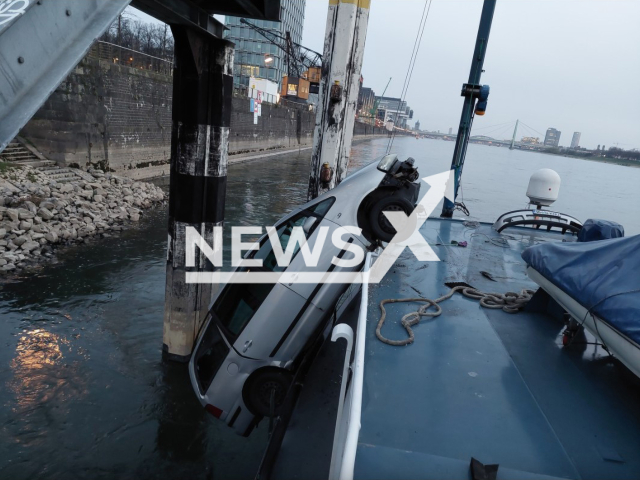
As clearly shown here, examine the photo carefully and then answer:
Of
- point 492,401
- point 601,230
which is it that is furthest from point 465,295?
point 601,230

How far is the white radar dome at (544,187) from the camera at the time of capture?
922cm

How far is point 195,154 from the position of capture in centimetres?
502

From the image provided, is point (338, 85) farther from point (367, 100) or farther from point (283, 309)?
point (367, 100)

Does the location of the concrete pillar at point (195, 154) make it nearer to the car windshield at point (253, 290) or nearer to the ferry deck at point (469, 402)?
the car windshield at point (253, 290)

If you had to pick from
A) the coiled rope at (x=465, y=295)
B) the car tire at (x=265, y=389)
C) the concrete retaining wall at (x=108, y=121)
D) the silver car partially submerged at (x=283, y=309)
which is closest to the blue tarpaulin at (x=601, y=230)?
the coiled rope at (x=465, y=295)

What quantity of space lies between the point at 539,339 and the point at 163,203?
47.8 ft

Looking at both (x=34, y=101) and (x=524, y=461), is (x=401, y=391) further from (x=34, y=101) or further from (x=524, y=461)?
(x=34, y=101)

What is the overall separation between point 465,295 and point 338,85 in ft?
10.0

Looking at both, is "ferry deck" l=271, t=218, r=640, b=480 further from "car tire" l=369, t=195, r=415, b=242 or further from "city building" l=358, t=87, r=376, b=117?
"city building" l=358, t=87, r=376, b=117

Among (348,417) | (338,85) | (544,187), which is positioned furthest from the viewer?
(544,187)

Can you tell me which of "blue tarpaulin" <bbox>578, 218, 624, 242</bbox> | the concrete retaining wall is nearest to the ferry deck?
"blue tarpaulin" <bbox>578, 218, 624, 242</bbox>

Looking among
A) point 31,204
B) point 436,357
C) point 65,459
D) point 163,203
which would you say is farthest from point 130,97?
point 436,357

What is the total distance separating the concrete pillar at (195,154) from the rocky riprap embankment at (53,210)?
5.77 metres

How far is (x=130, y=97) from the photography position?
18.8 meters
